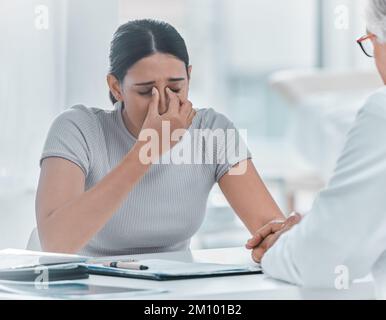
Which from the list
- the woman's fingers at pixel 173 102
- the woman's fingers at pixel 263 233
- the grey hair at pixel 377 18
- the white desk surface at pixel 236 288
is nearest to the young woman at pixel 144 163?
the woman's fingers at pixel 173 102

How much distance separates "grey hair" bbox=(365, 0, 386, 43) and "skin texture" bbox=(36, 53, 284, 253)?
26.4 inches

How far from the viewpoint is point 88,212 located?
5.34ft

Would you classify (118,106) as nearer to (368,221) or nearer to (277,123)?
(368,221)

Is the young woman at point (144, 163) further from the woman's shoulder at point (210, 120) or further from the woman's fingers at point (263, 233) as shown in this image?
the woman's fingers at point (263, 233)

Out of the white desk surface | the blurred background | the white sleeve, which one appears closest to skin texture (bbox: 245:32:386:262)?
the white desk surface

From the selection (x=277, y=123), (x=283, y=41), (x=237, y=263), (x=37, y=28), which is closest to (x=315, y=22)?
(x=283, y=41)

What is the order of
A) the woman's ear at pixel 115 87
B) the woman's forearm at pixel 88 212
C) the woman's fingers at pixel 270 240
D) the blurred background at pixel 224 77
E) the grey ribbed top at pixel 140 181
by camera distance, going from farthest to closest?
the blurred background at pixel 224 77
the woman's ear at pixel 115 87
the grey ribbed top at pixel 140 181
the woman's forearm at pixel 88 212
the woman's fingers at pixel 270 240

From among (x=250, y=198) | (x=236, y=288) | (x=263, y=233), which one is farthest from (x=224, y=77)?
(x=236, y=288)

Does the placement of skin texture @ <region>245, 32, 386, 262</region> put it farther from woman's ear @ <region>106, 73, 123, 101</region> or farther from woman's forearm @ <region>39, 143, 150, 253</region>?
woman's ear @ <region>106, 73, 123, 101</region>

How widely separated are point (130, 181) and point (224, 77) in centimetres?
470

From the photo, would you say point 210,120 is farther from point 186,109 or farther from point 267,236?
point 267,236

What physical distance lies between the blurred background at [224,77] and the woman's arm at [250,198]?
0.60 meters

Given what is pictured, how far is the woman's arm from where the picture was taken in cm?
176

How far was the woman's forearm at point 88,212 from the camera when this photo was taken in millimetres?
1630
